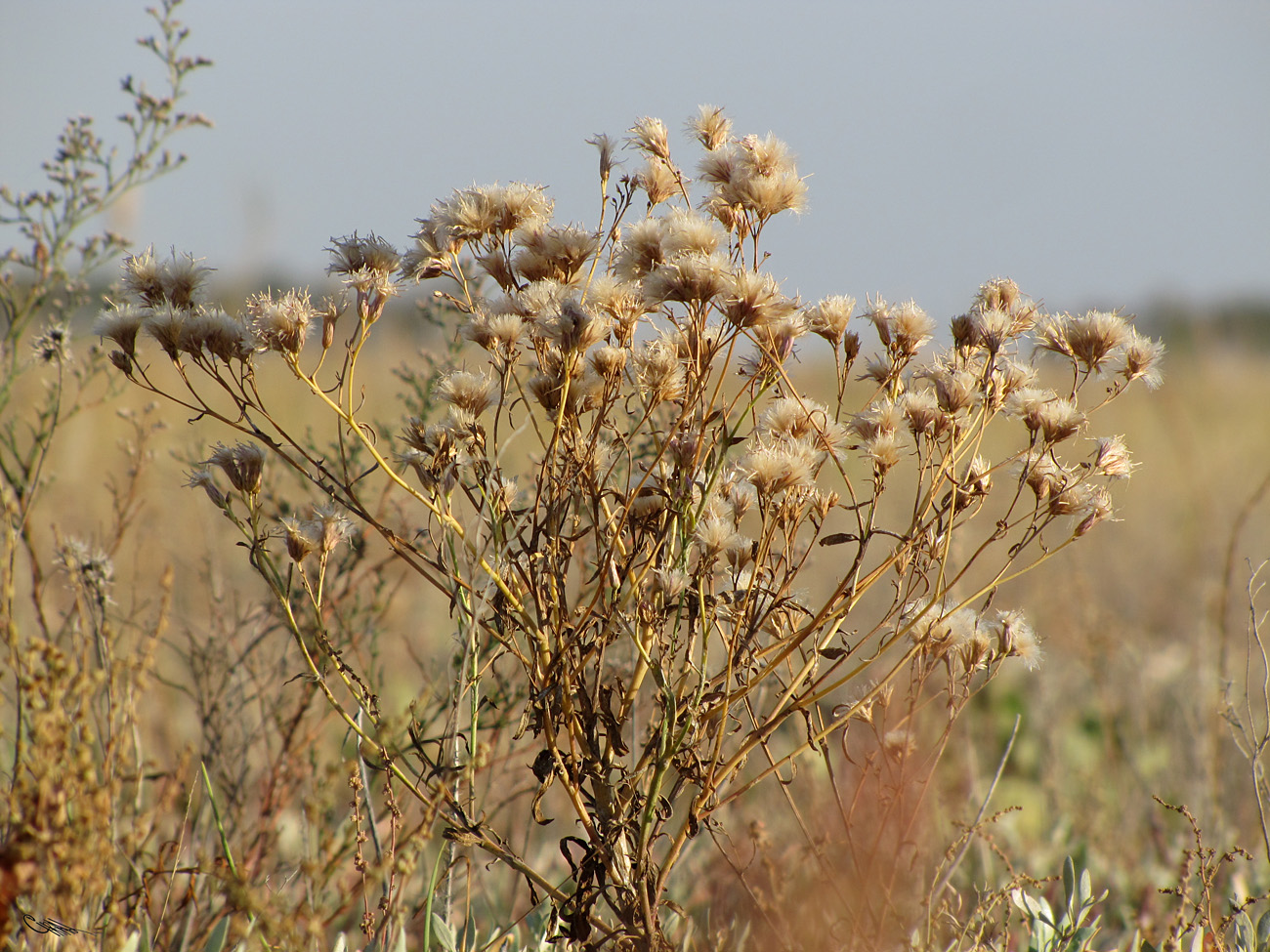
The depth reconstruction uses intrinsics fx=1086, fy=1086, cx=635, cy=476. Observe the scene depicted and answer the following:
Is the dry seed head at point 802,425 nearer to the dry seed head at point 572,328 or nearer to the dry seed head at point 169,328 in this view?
the dry seed head at point 572,328

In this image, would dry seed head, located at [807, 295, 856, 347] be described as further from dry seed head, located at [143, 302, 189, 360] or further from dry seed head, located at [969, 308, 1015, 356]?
dry seed head, located at [143, 302, 189, 360]

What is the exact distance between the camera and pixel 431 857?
10.3ft

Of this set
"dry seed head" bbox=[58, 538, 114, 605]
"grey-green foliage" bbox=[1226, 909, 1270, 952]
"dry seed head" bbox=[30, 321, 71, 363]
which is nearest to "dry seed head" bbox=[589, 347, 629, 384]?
"dry seed head" bbox=[58, 538, 114, 605]

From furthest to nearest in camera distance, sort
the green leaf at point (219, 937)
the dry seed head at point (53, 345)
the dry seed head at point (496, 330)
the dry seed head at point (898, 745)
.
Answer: the dry seed head at point (53, 345) < the green leaf at point (219, 937) < the dry seed head at point (898, 745) < the dry seed head at point (496, 330)

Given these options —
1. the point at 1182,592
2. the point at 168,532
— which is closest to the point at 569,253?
the point at 168,532

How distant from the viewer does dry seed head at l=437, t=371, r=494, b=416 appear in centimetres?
142

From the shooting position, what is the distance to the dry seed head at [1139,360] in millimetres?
1438

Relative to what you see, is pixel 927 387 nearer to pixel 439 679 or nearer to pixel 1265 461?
pixel 439 679

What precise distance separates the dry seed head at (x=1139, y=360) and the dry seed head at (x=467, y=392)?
84 centimetres

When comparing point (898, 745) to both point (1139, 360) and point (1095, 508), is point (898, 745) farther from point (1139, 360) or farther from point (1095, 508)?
point (1139, 360)

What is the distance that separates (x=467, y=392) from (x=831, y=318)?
495 mm

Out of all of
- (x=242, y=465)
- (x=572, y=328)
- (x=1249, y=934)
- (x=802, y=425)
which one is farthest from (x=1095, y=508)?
(x=242, y=465)

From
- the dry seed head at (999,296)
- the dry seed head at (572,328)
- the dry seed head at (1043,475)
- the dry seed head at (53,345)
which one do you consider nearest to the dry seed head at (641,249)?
the dry seed head at (572,328)

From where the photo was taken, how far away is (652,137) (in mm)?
1485
